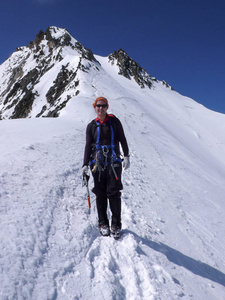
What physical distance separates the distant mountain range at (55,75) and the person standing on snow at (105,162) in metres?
18.9

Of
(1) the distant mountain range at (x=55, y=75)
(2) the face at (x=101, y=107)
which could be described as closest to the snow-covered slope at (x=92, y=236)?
Result: (2) the face at (x=101, y=107)

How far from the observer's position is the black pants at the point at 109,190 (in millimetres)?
3850

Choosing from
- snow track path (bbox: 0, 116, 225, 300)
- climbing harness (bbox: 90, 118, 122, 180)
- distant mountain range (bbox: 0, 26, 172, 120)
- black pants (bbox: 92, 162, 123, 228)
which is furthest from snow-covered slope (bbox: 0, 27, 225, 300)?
distant mountain range (bbox: 0, 26, 172, 120)

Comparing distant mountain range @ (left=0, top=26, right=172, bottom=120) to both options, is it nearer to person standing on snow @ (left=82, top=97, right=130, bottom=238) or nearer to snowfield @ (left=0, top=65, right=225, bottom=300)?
snowfield @ (left=0, top=65, right=225, bottom=300)

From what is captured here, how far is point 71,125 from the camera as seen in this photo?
11852mm

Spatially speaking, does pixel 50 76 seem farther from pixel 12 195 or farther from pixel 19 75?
pixel 12 195

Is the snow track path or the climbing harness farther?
the climbing harness

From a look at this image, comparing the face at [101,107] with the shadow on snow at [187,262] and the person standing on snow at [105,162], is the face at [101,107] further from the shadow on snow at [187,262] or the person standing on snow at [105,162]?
the shadow on snow at [187,262]

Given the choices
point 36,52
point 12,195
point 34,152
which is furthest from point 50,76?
point 12,195

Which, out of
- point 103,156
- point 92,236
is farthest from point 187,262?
point 103,156

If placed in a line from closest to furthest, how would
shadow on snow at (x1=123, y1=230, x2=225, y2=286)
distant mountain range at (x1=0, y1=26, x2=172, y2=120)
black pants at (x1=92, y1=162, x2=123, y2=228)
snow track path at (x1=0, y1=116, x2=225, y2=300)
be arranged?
snow track path at (x1=0, y1=116, x2=225, y2=300), shadow on snow at (x1=123, y1=230, x2=225, y2=286), black pants at (x1=92, y1=162, x2=123, y2=228), distant mountain range at (x1=0, y1=26, x2=172, y2=120)

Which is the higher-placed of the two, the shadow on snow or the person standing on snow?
the person standing on snow

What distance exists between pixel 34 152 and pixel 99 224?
3844 millimetres

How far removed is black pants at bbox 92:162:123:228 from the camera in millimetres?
3850
